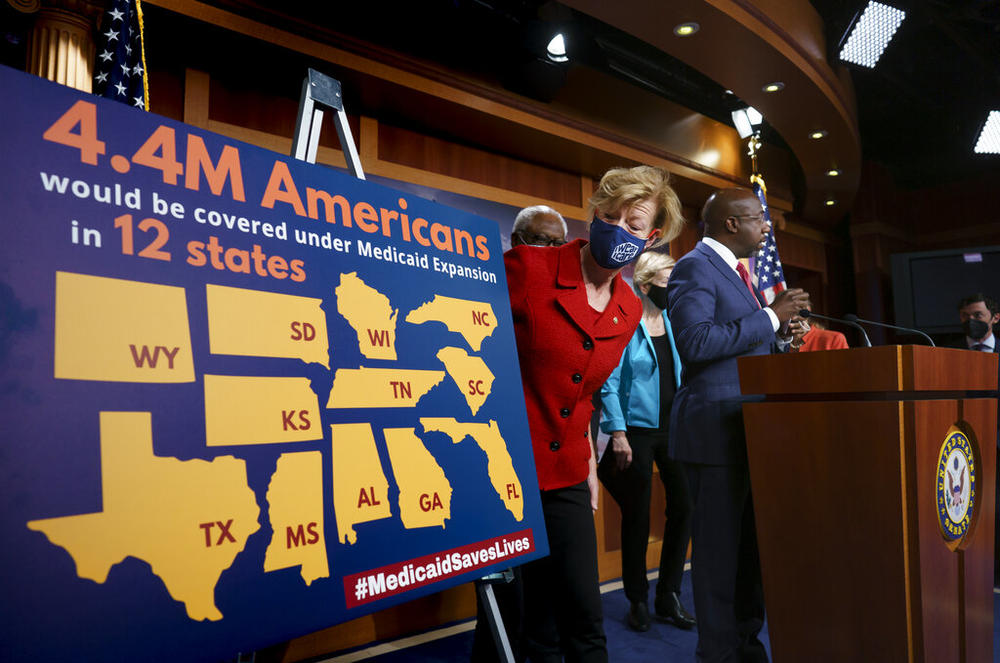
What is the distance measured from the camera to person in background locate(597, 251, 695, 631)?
8.64ft

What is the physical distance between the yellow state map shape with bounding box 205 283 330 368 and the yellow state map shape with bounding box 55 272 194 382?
1.7 inches

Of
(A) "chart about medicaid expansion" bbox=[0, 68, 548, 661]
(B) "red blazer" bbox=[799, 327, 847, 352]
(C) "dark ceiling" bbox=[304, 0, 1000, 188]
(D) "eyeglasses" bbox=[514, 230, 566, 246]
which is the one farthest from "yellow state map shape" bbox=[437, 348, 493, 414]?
(B) "red blazer" bbox=[799, 327, 847, 352]

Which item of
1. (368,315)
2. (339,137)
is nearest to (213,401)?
(368,315)

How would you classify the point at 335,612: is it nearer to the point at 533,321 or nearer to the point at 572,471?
the point at 572,471

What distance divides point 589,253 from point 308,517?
2.88ft

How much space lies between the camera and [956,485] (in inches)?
56.8

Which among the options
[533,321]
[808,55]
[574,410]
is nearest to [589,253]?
[533,321]

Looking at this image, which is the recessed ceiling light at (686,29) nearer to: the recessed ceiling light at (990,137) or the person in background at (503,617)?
the person in background at (503,617)

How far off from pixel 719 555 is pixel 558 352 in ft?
2.12

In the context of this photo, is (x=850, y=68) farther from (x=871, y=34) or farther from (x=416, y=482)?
(x=416, y=482)

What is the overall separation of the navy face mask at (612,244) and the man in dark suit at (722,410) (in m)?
0.30

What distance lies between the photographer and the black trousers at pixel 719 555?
1.58 m

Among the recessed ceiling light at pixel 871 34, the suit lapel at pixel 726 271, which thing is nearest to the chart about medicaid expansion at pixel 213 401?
the suit lapel at pixel 726 271

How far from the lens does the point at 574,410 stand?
1463 mm
